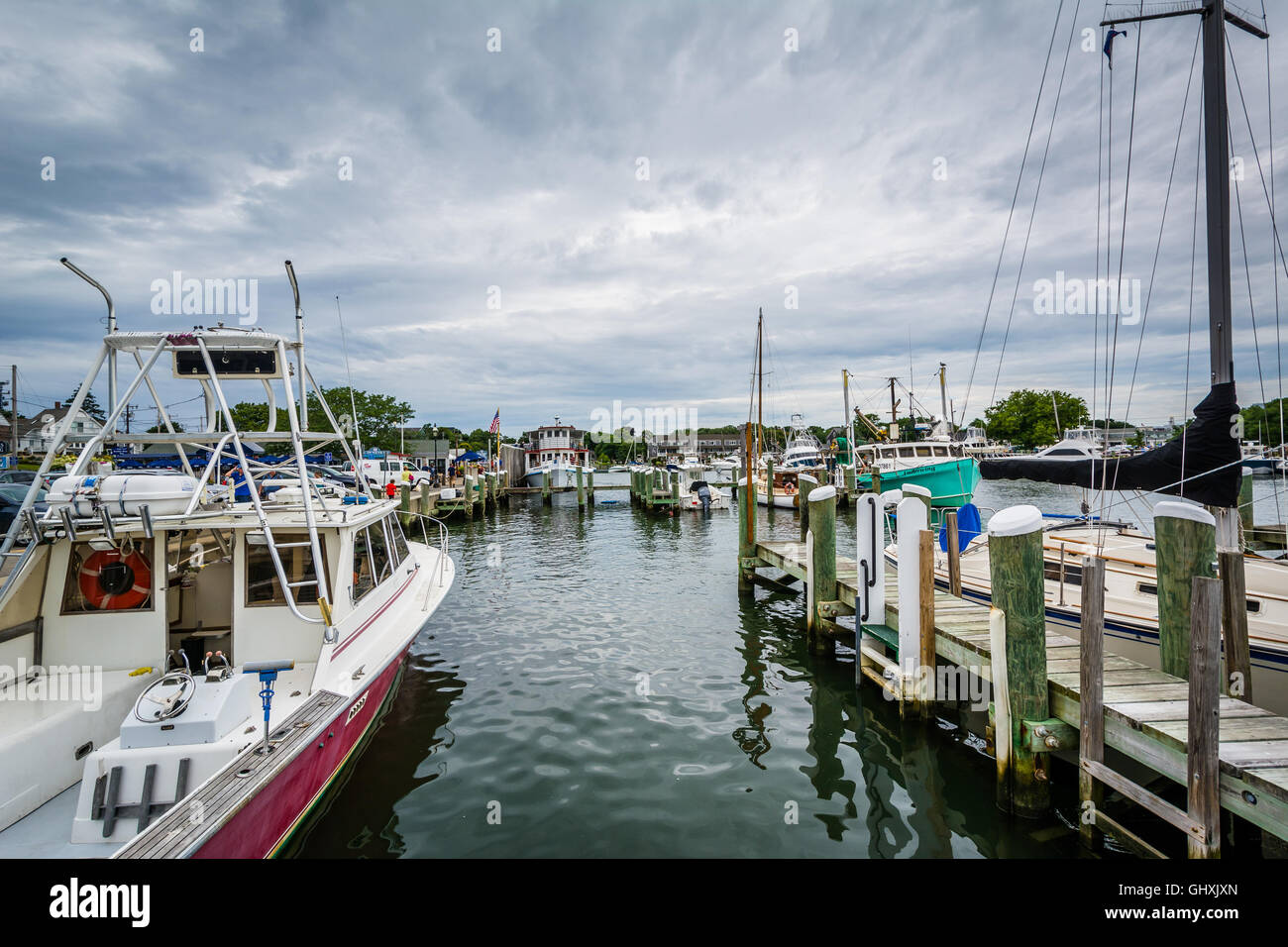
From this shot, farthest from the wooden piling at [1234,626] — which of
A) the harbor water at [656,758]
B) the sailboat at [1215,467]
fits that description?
the harbor water at [656,758]

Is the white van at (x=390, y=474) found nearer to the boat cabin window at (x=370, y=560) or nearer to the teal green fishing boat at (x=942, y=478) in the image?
the teal green fishing boat at (x=942, y=478)

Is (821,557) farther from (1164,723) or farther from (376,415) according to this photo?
(376,415)

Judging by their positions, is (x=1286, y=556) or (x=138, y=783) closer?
(x=138, y=783)

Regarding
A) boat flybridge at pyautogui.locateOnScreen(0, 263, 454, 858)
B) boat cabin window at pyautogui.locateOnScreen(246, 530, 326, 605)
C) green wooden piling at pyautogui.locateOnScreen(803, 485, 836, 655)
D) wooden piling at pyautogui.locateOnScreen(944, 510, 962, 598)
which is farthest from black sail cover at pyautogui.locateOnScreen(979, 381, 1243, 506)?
boat cabin window at pyautogui.locateOnScreen(246, 530, 326, 605)

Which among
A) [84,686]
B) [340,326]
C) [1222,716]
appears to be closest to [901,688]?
[1222,716]

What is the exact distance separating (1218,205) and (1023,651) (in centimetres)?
546

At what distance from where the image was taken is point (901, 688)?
759cm

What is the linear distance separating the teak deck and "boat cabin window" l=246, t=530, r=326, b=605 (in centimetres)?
756

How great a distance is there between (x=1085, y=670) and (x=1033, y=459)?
207 inches

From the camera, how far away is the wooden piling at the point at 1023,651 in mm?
5500

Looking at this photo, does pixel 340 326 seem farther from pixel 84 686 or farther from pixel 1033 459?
pixel 1033 459

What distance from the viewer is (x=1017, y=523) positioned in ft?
18.7

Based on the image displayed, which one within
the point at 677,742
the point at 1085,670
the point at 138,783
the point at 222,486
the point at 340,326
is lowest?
the point at 677,742
